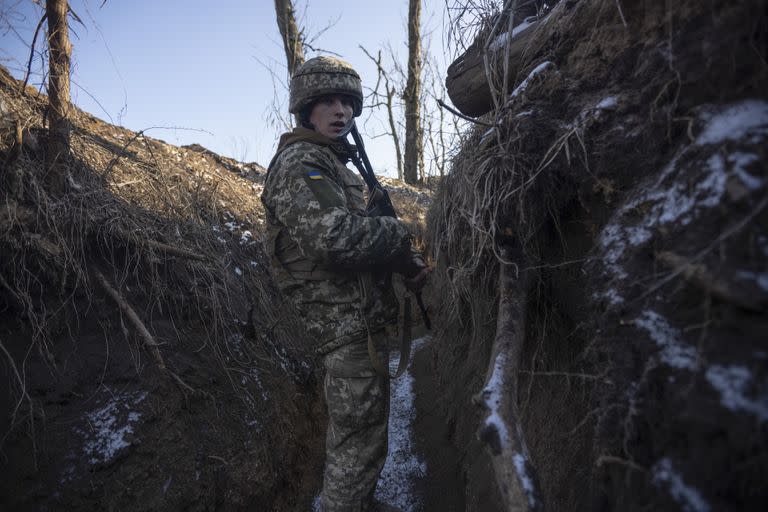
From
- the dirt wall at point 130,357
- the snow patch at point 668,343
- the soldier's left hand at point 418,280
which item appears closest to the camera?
the snow patch at point 668,343

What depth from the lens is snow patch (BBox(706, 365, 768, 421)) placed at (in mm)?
723

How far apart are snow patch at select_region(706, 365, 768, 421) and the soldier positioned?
1.47 m

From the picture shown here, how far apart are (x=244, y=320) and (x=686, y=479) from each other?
2865 mm

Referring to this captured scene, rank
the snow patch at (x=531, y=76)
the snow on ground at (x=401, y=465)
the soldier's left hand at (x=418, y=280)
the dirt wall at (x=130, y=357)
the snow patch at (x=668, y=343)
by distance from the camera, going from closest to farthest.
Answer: the snow patch at (x=668, y=343), the snow patch at (x=531, y=76), the dirt wall at (x=130, y=357), the soldier's left hand at (x=418, y=280), the snow on ground at (x=401, y=465)

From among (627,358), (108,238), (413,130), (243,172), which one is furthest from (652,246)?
(413,130)

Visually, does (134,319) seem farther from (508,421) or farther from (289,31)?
(289,31)

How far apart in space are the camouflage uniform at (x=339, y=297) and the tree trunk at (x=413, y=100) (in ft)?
25.8

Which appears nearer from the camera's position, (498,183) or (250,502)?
(498,183)

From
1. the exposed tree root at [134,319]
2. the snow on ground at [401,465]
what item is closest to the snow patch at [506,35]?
the exposed tree root at [134,319]

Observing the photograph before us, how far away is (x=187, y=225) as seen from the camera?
3277 millimetres

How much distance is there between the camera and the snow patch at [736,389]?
0.72m

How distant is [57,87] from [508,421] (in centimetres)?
334

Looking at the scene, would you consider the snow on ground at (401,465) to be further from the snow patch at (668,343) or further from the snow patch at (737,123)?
the snow patch at (737,123)

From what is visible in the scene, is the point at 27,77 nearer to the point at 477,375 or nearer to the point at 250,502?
the point at 250,502
